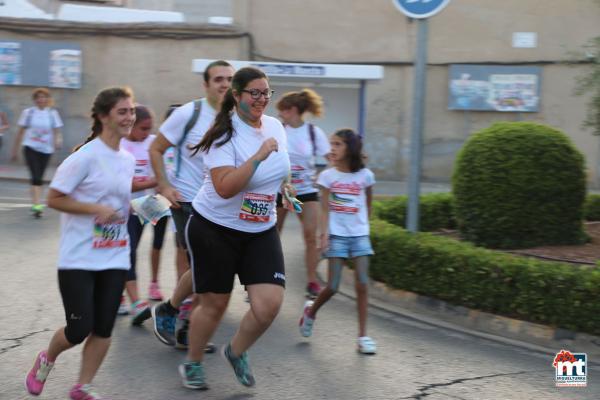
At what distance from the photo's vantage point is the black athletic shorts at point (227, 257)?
4258mm

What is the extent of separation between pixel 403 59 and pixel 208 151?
14.8 m

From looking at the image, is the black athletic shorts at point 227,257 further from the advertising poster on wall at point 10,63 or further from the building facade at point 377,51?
the advertising poster on wall at point 10,63

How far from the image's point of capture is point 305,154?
7230mm

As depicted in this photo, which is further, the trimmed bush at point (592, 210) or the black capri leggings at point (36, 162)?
the black capri leggings at point (36, 162)

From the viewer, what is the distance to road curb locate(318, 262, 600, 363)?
5.62 meters

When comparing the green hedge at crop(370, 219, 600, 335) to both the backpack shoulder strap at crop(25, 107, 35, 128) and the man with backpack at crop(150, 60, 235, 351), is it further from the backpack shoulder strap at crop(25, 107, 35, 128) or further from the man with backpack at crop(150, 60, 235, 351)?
the backpack shoulder strap at crop(25, 107, 35, 128)

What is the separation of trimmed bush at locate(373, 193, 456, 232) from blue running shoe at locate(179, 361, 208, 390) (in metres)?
5.09

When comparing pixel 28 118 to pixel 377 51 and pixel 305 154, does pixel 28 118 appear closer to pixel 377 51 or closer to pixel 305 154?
pixel 305 154

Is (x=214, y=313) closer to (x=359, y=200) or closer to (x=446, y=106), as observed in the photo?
(x=359, y=200)

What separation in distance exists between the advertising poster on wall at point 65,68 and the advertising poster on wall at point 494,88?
28.8 feet

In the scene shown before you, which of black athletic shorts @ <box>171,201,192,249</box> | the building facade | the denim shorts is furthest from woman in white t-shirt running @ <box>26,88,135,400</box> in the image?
the building facade

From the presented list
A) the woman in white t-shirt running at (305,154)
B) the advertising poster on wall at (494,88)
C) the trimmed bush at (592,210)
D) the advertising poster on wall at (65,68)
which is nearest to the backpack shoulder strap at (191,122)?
the woman in white t-shirt running at (305,154)

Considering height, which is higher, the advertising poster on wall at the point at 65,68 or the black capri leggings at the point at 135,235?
the advertising poster on wall at the point at 65,68

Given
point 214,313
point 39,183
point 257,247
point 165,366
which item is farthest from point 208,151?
point 39,183
